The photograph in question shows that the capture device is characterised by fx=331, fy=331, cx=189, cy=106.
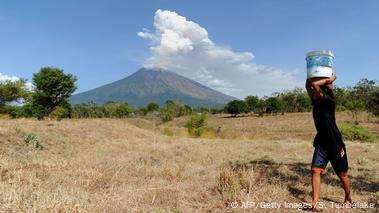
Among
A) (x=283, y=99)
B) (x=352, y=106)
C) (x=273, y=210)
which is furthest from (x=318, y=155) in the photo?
(x=283, y=99)

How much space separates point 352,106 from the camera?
46438 millimetres

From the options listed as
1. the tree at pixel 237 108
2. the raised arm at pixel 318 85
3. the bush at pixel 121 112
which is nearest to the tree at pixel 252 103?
the tree at pixel 237 108

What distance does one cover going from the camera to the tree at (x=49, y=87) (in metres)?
39.8

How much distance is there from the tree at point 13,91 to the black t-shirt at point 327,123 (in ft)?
137

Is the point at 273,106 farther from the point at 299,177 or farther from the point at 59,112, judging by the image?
the point at 299,177

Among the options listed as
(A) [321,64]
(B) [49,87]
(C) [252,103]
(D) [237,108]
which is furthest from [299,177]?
(C) [252,103]

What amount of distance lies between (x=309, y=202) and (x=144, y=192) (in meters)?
2.43

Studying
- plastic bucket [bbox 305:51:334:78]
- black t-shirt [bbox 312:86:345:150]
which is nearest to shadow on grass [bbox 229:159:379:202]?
black t-shirt [bbox 312:86:345:150]

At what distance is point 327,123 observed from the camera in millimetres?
4586

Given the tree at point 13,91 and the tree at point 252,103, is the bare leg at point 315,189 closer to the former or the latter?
the tree at point 13,91

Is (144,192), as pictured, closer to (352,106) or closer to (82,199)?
(82,199)

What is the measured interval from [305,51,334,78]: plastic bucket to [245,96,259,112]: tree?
7739 cm

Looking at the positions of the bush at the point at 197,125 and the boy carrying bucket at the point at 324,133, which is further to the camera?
the bush at the point at 197,125

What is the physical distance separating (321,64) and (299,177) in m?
2.85
